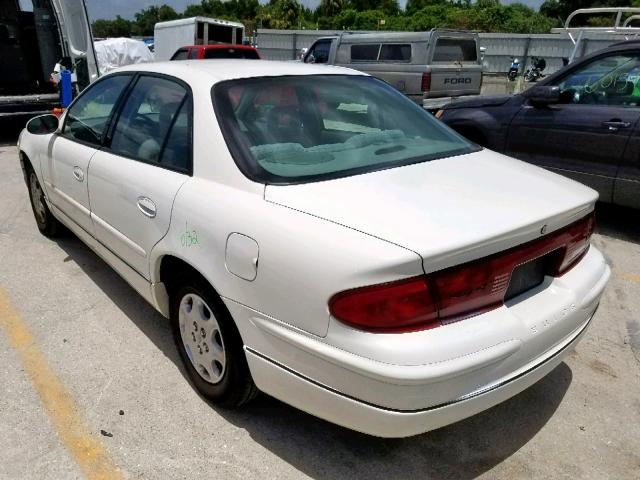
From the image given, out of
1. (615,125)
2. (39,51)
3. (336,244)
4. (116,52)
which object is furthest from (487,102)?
(116,52)

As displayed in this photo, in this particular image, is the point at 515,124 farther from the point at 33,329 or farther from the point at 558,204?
the point at 33,329

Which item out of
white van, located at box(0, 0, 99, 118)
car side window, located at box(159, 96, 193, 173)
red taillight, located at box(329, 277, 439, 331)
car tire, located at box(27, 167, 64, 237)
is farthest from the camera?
white van, located at box(0, 0, 99, 118)

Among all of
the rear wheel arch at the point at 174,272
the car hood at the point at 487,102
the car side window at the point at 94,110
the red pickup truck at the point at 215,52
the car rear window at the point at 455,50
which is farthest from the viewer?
the red pickup truck at the point at 215,52

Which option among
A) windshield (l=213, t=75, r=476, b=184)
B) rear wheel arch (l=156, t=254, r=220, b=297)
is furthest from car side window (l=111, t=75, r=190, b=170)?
rear wheel arch (l=156, t=254, r=220, b=297)

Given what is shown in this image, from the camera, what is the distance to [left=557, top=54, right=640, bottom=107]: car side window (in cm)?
471

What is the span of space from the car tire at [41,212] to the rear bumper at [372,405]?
3109 millimetres

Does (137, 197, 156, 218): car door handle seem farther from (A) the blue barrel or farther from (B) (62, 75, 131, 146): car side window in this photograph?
(A) the blue barrel

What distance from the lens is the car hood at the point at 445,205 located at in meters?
1.82

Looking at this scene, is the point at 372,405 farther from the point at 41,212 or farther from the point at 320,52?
the point at 320,52

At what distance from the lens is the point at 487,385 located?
6.27 ft

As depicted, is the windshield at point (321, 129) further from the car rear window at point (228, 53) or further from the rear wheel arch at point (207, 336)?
the car rear window at point (228, 53)

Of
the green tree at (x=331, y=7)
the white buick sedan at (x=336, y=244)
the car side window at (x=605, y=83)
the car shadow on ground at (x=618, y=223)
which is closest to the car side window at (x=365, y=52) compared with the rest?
the car side window at (x=605, y=83)

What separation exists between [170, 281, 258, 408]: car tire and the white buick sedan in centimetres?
1

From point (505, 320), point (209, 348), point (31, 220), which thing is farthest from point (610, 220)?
point (31, 220)
